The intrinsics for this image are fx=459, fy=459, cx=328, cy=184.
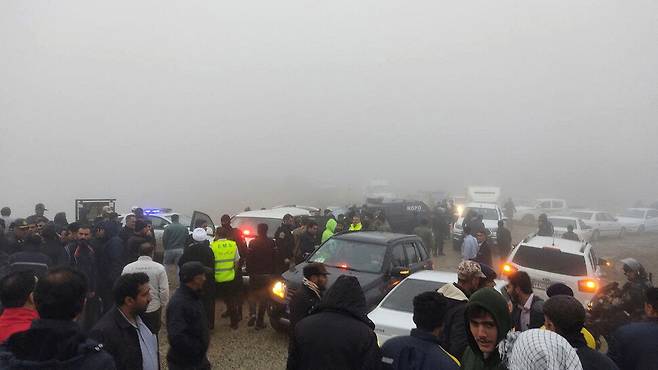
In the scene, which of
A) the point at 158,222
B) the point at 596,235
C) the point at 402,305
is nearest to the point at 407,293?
the point at 402,305

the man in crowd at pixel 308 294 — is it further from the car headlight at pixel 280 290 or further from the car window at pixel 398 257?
the car window at pixel 398 257

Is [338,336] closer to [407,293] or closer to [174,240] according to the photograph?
[407,293]

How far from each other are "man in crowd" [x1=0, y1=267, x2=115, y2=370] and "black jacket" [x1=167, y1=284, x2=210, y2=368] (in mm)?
1493

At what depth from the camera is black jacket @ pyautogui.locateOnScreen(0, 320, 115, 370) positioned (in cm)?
195

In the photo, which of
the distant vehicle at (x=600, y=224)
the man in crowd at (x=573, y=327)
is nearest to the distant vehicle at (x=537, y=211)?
the distant vehicle at (x=600, y=224)

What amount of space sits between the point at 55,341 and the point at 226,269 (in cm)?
562

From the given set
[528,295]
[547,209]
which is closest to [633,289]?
[528,295]

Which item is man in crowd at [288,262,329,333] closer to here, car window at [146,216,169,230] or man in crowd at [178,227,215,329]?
man in crowd at [178,227,215,329]

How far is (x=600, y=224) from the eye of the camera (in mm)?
22766

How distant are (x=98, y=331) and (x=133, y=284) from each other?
13.9 inches

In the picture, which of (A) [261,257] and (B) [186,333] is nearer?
(B) [186,333]

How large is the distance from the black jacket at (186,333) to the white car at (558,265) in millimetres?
5651

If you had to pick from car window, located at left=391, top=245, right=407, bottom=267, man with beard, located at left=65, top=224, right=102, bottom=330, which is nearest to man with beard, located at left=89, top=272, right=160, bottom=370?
man with beard, located at left=65, top=224, right=102, bottom=330

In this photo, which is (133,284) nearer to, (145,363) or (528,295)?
(145,363)
